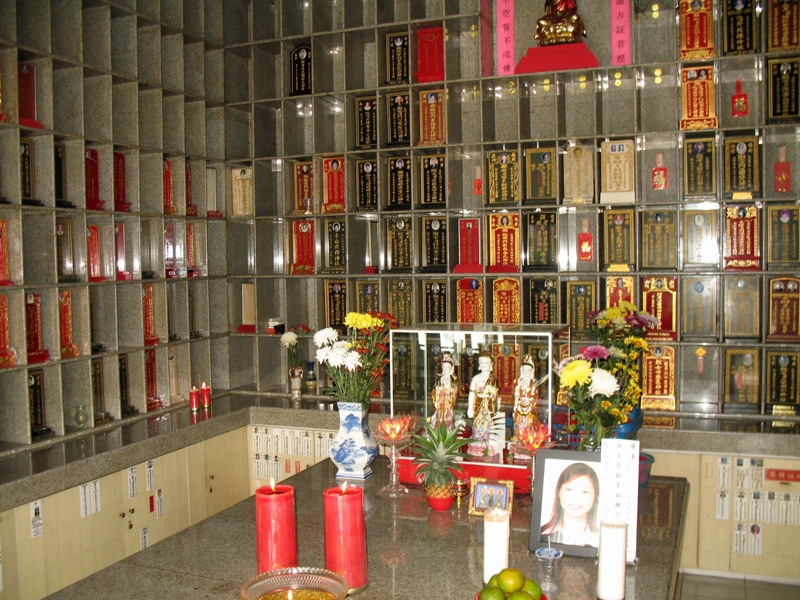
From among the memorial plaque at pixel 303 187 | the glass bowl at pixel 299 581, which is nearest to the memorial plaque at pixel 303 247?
the memorial plaque at pixel 303 187

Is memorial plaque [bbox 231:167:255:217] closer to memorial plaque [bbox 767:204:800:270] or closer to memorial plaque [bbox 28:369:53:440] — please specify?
memorial plaque [bbox 28:369:53:440]

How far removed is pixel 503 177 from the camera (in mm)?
4152

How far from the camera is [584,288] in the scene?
404 centimetres

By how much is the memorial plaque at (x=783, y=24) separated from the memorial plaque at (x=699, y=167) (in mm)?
545

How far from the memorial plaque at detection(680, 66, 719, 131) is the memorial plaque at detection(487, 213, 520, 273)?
1.02 m

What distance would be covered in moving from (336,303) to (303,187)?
76 cm

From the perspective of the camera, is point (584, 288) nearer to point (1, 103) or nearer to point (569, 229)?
point (569, 229)

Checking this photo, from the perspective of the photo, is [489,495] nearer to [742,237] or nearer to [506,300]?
[506,300]

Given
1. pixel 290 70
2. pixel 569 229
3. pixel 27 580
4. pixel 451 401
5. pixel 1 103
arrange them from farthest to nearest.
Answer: pixel 290 70 < pixel 569 229 < pixel 1 103 < pixel 27 580 < pixel 451 401

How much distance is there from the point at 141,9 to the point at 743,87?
10.7ft

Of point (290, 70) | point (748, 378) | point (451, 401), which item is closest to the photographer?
point (451, 401)

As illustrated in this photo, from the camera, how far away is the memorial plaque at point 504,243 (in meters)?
4.13

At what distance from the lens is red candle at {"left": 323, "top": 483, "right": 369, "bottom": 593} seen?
5.56ft

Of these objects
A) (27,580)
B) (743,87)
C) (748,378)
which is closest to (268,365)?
(27,580)
